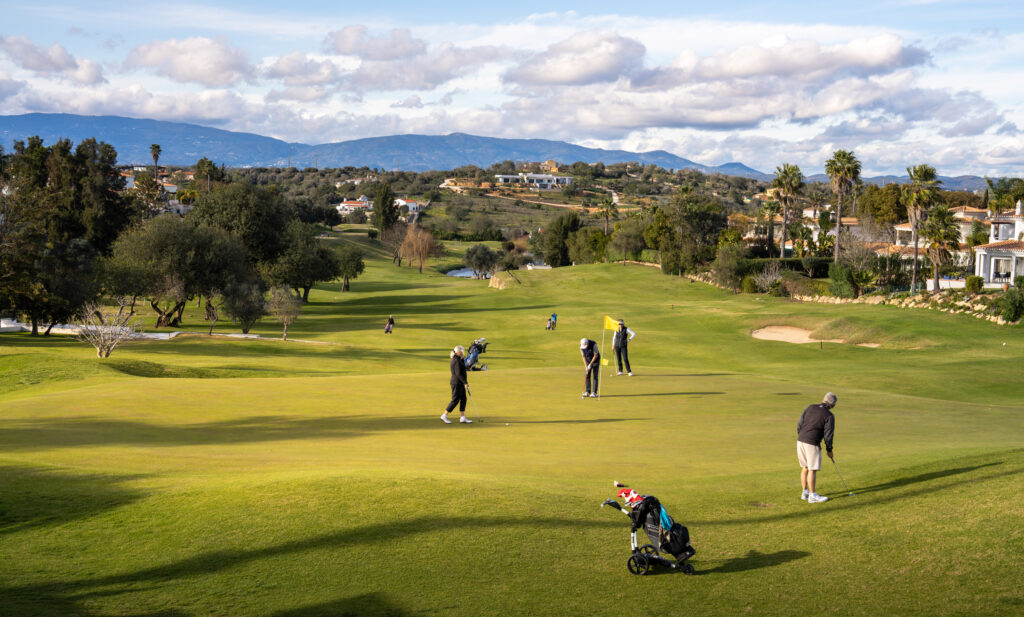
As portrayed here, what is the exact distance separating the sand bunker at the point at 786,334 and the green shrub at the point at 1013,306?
1142 cm

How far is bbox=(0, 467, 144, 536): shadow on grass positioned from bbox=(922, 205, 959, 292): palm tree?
78919mm

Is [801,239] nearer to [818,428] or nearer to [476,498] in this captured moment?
[818,428]

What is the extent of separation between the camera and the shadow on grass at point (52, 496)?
10648 mm

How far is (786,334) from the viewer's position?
59781 millimetres

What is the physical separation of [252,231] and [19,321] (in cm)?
2413

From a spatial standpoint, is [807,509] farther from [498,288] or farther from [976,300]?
[498,288]

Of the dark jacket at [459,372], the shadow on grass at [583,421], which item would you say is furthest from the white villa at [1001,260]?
the dark jacket at [459,372]

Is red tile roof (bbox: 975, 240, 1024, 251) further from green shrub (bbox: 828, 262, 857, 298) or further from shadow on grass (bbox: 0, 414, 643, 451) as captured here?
shadow on grass (bbox: 0, 414, 643, 451)

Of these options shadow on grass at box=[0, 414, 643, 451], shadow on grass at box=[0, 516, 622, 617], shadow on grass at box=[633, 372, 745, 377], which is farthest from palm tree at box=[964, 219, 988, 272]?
shadow on grass at box=[0, 516, 622, 617]

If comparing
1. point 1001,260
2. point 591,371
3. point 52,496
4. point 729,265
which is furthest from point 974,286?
point 52,496

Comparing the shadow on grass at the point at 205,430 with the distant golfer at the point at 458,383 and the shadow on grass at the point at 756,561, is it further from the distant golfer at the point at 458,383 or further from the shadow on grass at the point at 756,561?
the shadow on grass at the point at 756,561

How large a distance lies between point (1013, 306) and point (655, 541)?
57.0m

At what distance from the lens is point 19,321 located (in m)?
64.5

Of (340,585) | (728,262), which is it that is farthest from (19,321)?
(728,262)
